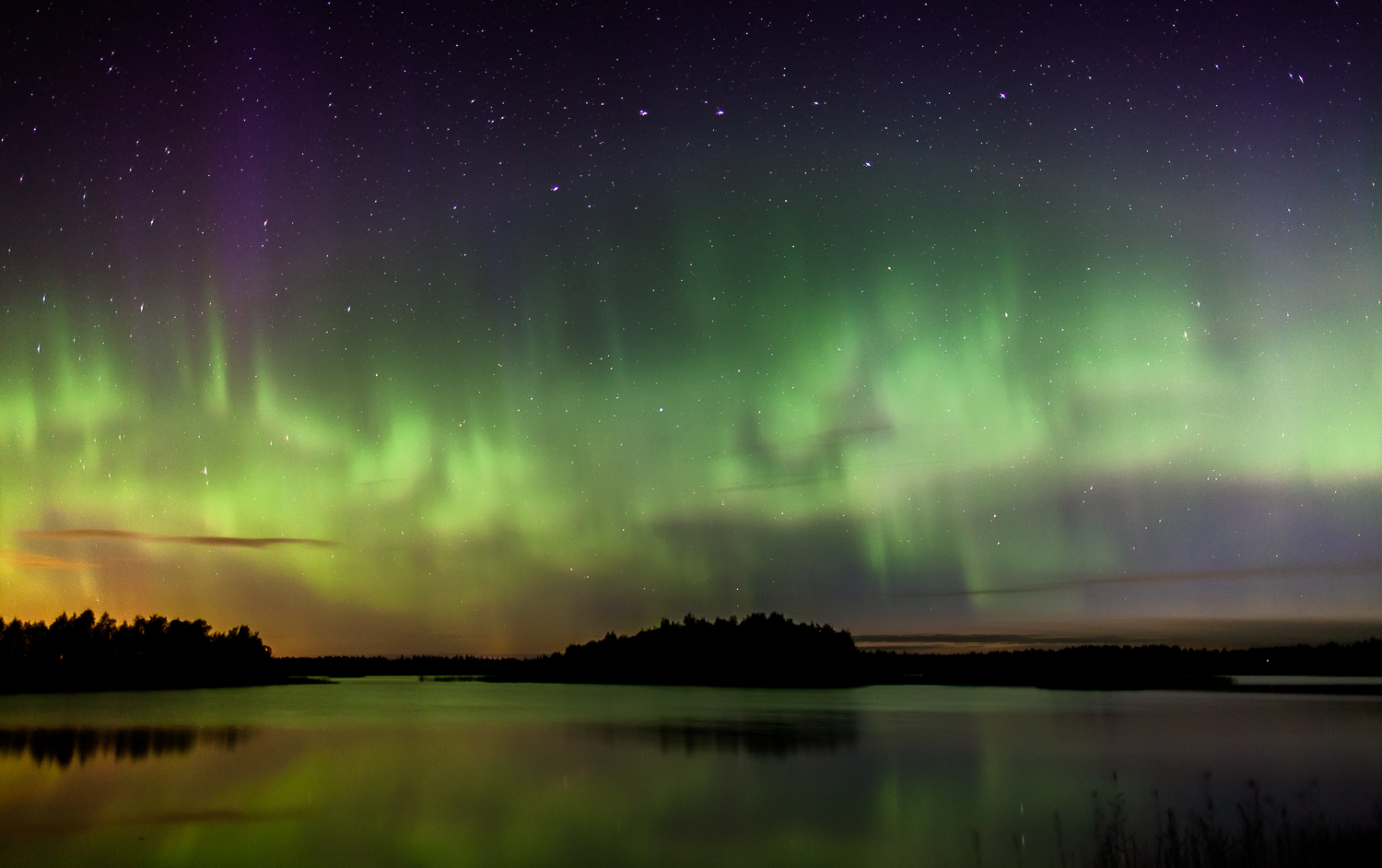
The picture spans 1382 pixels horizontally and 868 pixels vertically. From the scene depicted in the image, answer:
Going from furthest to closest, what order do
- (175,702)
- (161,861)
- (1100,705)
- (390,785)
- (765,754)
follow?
(175,702), (1100,705), (765,754), (390,785), (161,861)

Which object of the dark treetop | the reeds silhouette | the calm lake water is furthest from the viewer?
the dark treetop

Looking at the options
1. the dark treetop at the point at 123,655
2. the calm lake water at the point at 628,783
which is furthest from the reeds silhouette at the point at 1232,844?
the dark treetop at the point at 123,655

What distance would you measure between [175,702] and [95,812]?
171ft

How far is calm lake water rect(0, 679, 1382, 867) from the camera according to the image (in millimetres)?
15797

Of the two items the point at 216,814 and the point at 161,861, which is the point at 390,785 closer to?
the point at 216,814

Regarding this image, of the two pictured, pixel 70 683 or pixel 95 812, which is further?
pixel 70 683

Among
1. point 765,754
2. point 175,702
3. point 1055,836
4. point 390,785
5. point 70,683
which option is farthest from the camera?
point 70,683

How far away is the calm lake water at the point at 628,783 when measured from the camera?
51.8 ft

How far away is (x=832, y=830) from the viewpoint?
17438mm

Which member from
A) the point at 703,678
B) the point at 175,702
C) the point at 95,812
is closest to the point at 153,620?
the point at 175,702

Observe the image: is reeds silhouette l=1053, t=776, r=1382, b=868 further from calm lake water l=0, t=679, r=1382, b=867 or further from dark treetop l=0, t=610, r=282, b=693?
dark treetop l=0, t=610, r=282, b=693

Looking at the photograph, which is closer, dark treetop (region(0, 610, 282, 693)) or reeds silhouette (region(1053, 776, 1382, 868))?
reeds silhouette (region(1053, 776, 1382, 868))

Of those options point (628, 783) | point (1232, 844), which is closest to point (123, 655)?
point (628, 783)

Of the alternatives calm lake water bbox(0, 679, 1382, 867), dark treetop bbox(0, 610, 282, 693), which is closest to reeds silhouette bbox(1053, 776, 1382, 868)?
calm lake water bbox(0, 679, 1382, 867)
